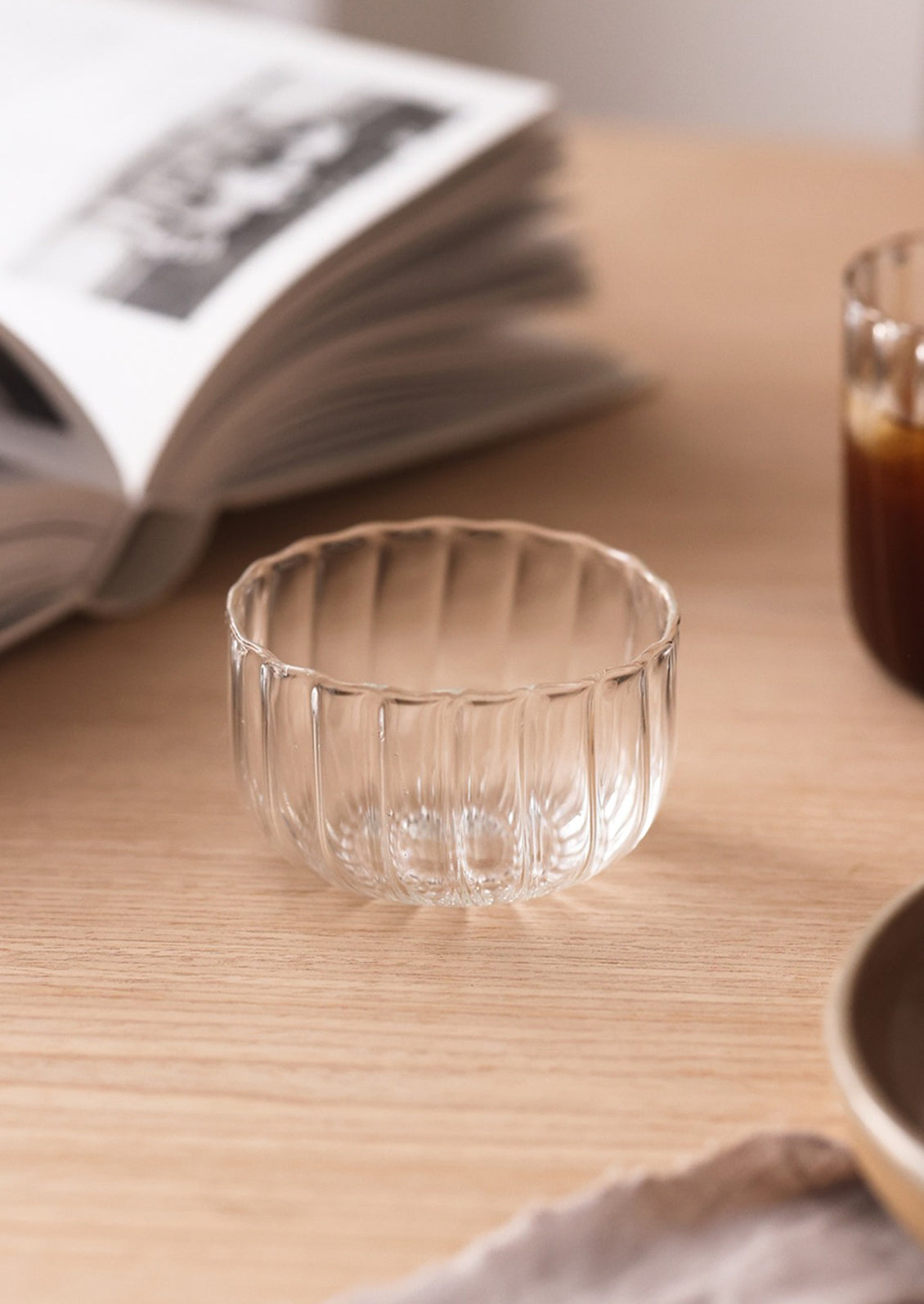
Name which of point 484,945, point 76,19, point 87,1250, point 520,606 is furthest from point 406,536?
point 76,19

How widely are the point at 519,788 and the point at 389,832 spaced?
37mm

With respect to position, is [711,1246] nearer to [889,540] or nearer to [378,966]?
[378,966]

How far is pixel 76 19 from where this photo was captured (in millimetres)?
894

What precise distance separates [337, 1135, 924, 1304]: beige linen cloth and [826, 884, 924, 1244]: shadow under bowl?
26mm

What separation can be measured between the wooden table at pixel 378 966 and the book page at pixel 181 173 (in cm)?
9

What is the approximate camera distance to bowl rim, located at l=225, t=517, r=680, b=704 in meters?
0.43

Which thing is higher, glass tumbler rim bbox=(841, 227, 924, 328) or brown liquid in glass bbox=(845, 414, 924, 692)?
glass tumbler rim bbox=(841, 227, 924, 328)

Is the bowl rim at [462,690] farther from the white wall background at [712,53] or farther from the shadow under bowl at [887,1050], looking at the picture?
the white wall background at [712,53]

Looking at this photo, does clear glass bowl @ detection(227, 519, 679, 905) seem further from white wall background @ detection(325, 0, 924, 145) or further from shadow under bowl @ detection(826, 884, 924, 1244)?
white wall background @ detection(325, 0, 924, 145)

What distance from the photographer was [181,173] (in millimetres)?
747

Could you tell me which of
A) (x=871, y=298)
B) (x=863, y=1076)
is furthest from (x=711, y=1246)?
(x=871, y=298)

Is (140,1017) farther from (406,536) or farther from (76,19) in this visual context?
(76,19)

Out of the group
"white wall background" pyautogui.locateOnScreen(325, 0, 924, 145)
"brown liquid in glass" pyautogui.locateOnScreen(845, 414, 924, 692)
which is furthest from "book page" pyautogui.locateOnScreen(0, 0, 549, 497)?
"white wall background" pyautogui.locateOnScreen(325, 0, 924, 145)

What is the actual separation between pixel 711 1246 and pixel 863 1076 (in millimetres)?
53
